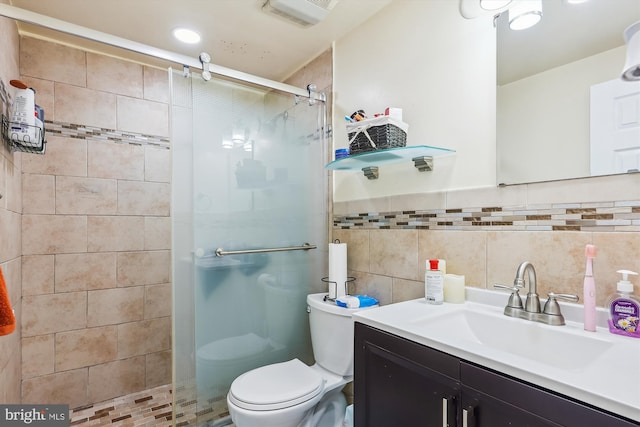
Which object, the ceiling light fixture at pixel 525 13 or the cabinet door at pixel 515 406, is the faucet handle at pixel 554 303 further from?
the ceiling light fixture at pixel 525 13

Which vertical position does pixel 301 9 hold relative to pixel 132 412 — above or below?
above

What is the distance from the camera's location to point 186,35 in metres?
2.04

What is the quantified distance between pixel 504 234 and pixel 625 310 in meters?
0.41

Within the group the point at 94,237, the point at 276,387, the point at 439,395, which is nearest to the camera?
the point at 439,395

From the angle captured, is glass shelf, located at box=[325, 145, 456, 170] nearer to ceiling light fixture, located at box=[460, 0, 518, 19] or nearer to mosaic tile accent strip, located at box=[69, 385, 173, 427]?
ceiling light fixture, located at box=[460, 0, 518, 19]

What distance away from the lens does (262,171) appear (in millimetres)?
1874

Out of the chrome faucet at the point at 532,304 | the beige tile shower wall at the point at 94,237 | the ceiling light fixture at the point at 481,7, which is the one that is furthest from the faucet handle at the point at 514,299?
the beige tile shower wall at the point at 94,237

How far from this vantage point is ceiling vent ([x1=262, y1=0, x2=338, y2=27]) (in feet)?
5.42

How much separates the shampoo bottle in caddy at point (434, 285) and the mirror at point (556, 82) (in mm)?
426

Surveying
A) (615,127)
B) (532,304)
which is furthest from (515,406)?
(615,127)

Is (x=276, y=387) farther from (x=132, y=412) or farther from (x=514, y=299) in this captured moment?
(x=132, y=412)

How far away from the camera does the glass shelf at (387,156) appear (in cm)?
141

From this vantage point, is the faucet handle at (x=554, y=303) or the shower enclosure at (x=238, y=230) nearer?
the faucet handle at (x=554, y=303)

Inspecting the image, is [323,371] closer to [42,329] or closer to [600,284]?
[600,284]
